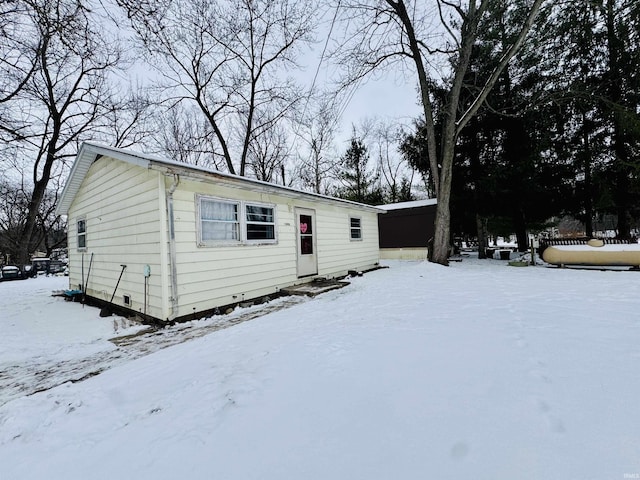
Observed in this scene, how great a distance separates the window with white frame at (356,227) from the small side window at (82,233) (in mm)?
7891

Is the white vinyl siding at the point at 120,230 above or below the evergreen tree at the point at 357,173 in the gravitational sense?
below

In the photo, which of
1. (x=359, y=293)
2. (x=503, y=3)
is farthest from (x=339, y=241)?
(x=503, y=3)

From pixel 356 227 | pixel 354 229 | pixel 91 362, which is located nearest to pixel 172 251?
pixel 91 362

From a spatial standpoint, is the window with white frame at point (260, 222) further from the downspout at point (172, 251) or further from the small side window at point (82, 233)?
the small side window at point (82, 233)

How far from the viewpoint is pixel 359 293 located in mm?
6172

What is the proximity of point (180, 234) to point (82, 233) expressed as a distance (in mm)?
5202

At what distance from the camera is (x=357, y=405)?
189 cm

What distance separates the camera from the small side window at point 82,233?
740 centimetres

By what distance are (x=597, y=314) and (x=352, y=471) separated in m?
4.24

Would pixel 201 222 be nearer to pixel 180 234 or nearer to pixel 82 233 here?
pixel 180 234

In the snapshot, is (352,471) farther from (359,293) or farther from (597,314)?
(359,293)

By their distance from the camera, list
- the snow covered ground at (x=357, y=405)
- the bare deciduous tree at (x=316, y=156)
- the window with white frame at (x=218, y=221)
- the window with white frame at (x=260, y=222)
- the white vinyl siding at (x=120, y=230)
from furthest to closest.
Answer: the bare deciduous tree at (x=316, y=156) < the window with white frame at (x=260, y=222) < the window with white frame at (x=218, y=221) < the white vinyl siding at (x=120, y=230) < the snow covered ground at (x=357, y=405)

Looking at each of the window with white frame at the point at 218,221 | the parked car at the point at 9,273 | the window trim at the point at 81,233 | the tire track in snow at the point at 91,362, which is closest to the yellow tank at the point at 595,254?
the tire track in snow at the point at 91,362

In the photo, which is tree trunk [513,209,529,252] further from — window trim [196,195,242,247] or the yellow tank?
window trim [196,195,242,247]
